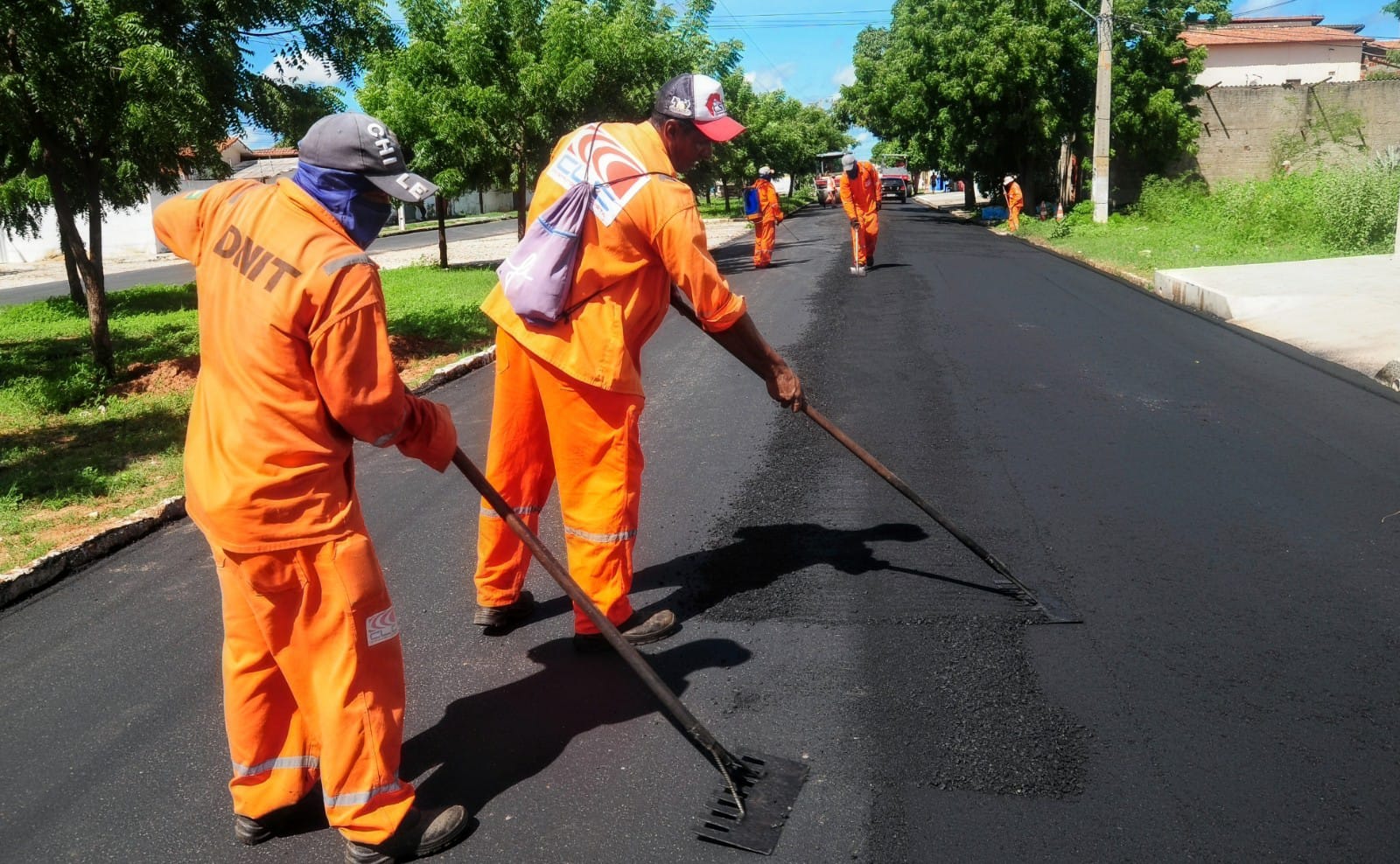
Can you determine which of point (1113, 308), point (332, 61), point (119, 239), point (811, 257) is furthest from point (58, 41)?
point (119, 239)

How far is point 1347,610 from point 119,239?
42.4 m

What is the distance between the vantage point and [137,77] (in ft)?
26.2

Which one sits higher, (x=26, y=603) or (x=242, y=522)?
(x=242, y=522)

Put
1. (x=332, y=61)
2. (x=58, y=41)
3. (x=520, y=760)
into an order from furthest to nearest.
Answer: (x=332, y=61) → (x=58, y=41) → (x=520, y=760)

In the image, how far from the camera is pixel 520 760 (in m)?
3.22

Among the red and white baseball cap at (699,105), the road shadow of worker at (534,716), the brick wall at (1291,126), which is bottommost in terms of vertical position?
the road shadow of worker at (534,716)

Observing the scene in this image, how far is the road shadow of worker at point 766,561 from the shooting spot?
4.38 m

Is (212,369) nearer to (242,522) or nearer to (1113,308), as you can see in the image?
(242,522)

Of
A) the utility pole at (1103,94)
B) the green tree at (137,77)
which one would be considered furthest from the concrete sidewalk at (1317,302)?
the utility pole at (1103,94)

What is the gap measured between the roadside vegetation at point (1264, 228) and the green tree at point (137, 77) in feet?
34.5

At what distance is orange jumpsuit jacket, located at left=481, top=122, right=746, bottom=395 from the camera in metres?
3.50

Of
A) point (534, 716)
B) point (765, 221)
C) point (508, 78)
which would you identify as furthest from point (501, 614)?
point (765, 221)

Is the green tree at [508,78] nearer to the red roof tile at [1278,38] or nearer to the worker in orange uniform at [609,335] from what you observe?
the worker in orange uniform at [609,335]

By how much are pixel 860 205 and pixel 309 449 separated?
14.3 metres
